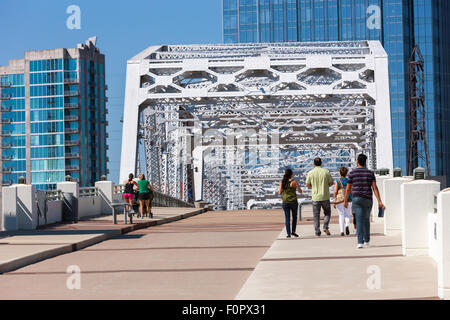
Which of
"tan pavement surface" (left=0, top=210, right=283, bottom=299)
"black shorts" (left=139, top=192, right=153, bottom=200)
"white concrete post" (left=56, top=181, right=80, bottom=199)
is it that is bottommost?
"tan pavement surface" (left=0, top=210, right=283, bottom=299)

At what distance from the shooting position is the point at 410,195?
525 inches

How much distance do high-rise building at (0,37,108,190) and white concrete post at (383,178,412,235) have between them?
127383 millimetres

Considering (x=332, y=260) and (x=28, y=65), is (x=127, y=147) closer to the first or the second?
(x=332, y=260)

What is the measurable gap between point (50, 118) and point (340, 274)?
13805cm

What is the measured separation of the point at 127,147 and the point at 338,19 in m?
107

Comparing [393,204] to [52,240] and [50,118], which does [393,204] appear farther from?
[50,118]

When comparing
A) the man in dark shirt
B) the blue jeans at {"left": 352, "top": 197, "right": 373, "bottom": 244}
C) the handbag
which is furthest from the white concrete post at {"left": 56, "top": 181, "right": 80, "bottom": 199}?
the blue jeans at {"left": 352, "top": 197, "right": 373, "bottom": 244}

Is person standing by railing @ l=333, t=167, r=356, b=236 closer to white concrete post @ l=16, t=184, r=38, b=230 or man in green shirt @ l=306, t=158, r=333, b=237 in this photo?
man in green shirt @ l=306, t=158, r=333, b=237

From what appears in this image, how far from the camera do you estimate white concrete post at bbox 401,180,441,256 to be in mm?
13242

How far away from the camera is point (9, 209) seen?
2323 cm

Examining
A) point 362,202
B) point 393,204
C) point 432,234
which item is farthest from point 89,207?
point 432,234

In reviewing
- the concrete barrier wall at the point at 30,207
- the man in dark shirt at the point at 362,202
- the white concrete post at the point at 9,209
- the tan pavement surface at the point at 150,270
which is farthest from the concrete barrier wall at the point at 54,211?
the man in dark shirt at the point at 362,202
